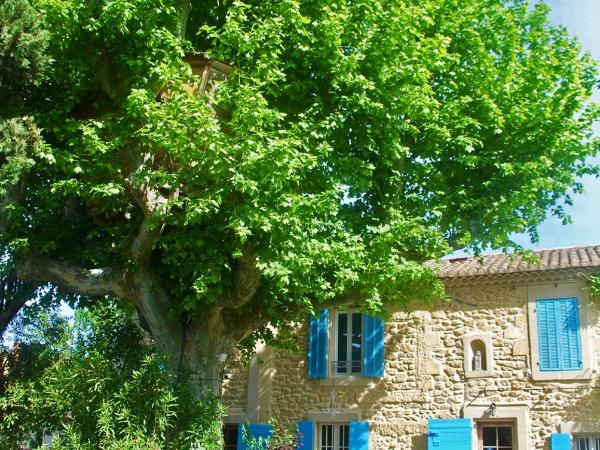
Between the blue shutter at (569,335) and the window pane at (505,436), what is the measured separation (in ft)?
5.36

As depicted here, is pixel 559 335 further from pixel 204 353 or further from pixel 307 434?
pixel 204 353

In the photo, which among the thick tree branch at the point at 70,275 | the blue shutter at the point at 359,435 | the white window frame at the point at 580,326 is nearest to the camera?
the thick tree branch at the point at 70,275

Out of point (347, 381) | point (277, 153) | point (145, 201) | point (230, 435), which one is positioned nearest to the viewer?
point (277, 153)

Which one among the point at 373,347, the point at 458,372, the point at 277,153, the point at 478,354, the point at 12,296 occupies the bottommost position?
the point at 458,372

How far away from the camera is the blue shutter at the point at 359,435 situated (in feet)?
47.6

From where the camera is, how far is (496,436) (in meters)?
13.8

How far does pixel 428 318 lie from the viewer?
14977 mm

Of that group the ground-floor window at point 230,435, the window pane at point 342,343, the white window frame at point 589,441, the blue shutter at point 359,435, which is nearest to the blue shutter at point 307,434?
the blue shutter at point 359,435

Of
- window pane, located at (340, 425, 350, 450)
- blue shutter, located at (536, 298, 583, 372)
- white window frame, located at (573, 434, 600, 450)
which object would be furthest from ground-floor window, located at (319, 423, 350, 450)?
white window frame, located at (573, 434, 600, 450)

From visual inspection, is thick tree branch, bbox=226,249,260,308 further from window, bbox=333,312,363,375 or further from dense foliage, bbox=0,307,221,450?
window, bbox=333,312,363,375

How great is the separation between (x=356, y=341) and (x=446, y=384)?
2160mm

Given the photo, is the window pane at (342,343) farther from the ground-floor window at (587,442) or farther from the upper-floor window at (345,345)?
the ground-floor window at (587,442)

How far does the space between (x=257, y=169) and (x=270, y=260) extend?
1.17 metres

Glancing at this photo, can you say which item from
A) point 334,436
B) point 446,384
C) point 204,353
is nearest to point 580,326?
point 446,384
